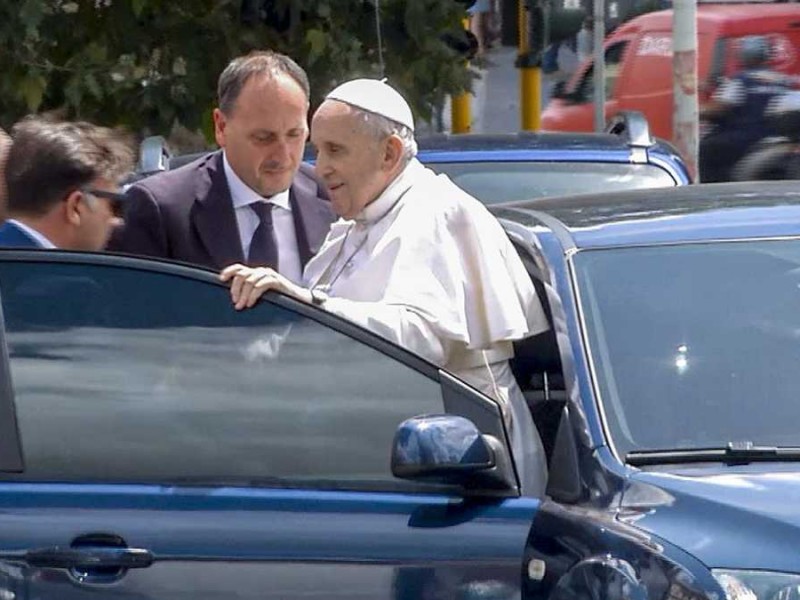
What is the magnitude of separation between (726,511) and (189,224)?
1.79 metres

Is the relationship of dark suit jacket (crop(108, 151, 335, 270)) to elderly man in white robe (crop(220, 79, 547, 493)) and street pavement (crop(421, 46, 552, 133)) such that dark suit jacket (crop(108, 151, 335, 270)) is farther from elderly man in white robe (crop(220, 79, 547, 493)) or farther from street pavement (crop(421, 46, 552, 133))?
street pavement (crop(421, 46, 552, 133))

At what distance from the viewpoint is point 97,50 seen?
10039 mm

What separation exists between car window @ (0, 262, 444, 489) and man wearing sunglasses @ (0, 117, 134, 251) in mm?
458

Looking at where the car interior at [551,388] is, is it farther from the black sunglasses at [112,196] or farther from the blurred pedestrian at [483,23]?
the blurred pedestrian at [483,23]

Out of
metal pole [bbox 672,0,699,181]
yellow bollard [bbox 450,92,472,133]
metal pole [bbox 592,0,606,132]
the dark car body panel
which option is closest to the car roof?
the dark car body panel

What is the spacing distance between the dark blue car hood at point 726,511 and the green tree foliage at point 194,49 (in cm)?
636

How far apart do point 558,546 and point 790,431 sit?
22.9 inches

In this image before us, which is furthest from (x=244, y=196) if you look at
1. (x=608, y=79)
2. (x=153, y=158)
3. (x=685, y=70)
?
(x=608, y=79)

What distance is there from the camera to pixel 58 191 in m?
4.23

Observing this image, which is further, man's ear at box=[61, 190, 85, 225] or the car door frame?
man's ear at box=[61, 190, 85, 225]

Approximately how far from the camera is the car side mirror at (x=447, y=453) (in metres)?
3.51

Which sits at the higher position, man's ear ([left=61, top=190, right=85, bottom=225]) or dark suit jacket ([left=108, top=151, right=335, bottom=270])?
man's ear ([left=61, top=190, right=85, bottom=225])

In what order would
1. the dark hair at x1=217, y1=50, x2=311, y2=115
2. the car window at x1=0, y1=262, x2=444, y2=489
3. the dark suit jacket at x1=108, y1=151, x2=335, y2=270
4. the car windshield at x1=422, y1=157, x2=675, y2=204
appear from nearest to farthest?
the car window at x1=0, y1=262, x2=444, y2=489, the dark suit jacket at x1=108, y1=151, x2=335, y2=270, the dark hair at x1=217, y1=50, x2=311, y2=115, the car windshield at x1=422, y1=157, x2=675, y2=204

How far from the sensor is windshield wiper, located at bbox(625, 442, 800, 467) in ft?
12.3
